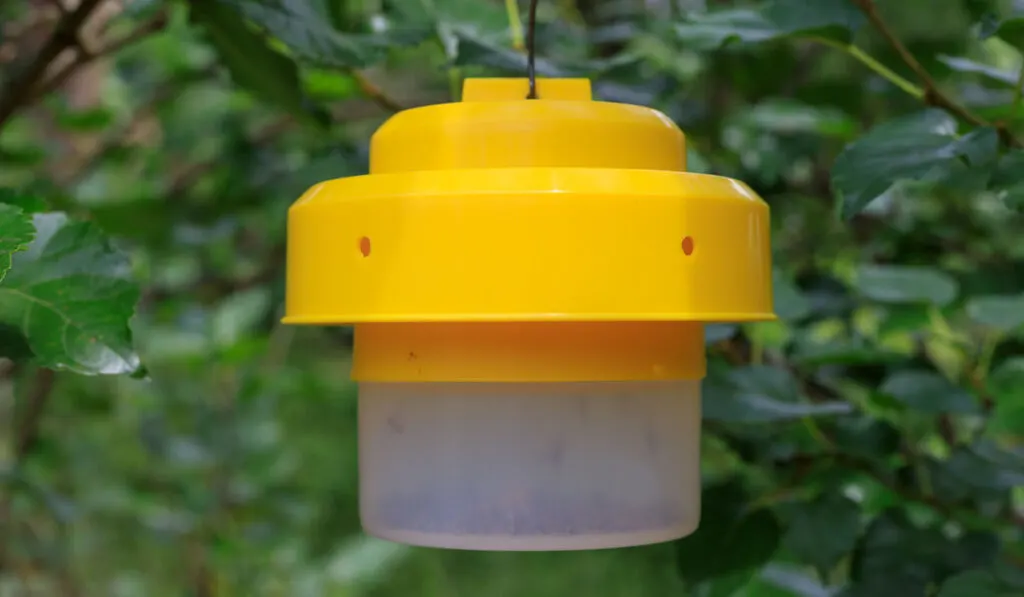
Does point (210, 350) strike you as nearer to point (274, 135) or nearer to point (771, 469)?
point (274, 135)

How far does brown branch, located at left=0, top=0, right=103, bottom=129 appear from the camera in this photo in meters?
0.77

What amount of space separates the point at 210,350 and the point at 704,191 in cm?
91

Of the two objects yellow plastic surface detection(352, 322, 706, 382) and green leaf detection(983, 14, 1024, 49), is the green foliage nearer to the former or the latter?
green leaf detection(983, 14, 1024, 49)

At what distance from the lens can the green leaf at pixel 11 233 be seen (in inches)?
19.4

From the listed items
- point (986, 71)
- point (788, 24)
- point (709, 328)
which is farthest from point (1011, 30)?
point (709, 328)

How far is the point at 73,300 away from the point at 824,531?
559 mm

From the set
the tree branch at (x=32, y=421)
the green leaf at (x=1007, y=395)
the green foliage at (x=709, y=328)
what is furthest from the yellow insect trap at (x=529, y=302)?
the tree branch at (x=32, y=421)

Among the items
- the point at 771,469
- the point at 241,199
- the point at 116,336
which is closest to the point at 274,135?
the point at 241,199

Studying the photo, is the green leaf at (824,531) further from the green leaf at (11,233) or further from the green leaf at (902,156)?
the green leaf at (11,233)

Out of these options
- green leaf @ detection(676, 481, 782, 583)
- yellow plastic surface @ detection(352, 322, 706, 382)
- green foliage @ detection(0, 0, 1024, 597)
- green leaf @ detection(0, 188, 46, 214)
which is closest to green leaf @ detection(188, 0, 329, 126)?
green foliage @ detection(0, 0, 1024, 597)

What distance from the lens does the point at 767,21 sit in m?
0.75

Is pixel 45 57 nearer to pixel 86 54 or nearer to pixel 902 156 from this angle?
pixel 86 54

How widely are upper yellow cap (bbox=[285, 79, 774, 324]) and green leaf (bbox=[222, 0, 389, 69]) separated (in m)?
0.16

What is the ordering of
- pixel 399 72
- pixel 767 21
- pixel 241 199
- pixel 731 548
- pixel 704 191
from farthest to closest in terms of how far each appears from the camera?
1. pixel 399 72
2. pixel 241 199
3. pixel 731 548
4. pixel 767 21
5. pixel 704 191
